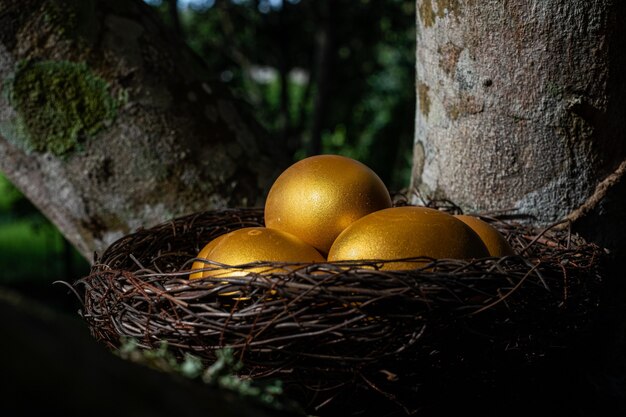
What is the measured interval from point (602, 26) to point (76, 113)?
156cm

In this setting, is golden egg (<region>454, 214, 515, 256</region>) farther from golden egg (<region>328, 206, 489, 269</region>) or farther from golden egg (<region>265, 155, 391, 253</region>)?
golden egg (<region>265, 155, 391, 253</region>)

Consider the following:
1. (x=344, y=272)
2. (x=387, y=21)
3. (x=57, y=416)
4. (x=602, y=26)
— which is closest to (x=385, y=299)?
(x=344, y=272)

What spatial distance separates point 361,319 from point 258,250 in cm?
31

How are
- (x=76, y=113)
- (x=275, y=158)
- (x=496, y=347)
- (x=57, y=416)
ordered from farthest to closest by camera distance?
(x=275, y=158) → (x=76, y=113) → (x=496, y=347) → (x=57, y=416)

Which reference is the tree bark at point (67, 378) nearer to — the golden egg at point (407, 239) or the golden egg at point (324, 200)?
the golden egg at point (407, 239)

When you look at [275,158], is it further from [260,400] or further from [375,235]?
[260,400]


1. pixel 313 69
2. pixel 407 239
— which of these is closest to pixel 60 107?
pixel 407 239

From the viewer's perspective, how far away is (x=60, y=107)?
213 cm

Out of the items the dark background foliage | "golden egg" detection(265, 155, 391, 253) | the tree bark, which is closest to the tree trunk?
"golden egg" detection(265, 155, 391, 253)

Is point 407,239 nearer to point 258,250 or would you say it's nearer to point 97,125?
point 258,250

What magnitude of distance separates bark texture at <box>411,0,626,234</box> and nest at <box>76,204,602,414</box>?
45 cm

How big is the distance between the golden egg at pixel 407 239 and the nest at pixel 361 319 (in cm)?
5

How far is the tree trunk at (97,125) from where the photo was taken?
2.09 m

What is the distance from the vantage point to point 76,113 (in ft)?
6.95
